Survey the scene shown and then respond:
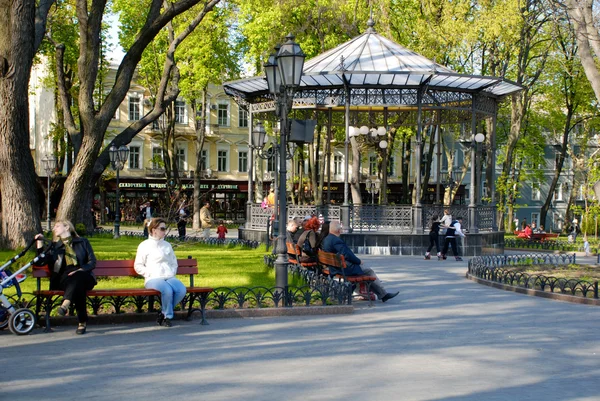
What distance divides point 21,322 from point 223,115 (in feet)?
169

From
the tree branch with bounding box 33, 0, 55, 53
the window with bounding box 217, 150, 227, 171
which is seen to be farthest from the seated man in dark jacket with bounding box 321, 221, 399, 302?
the window with bounding box 217, 150, 227, 171

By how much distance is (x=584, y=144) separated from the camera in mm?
48938

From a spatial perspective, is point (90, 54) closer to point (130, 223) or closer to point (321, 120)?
point (321, 120)

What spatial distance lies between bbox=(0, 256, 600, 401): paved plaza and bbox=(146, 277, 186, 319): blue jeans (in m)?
0.25

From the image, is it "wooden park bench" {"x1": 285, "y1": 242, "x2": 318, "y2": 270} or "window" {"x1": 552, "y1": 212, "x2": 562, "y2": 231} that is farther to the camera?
"window" {"x1": 552, "y1": 212, "x2": 562, "y2": 231}

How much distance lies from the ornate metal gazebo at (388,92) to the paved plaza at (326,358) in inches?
497

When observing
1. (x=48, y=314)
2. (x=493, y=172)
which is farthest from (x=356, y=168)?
(x=48, y=314)

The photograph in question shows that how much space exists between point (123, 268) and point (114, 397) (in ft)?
14.0

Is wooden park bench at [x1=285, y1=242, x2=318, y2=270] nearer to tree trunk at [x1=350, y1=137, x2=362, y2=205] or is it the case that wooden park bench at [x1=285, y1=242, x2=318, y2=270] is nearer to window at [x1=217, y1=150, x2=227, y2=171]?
tree trunk at [x1=350, y1=137, x2=362, y2=205]

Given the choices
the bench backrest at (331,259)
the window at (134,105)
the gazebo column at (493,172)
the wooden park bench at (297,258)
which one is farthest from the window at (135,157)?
the bench backrest at (331,259)

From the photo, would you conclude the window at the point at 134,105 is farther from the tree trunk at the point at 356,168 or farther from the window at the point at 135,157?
the tree trunk at the point at 356,168

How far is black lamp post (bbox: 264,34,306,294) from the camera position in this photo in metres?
11.9

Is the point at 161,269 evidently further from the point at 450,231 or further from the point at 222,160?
the point at 222,160

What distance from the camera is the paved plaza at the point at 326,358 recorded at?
678 cm
